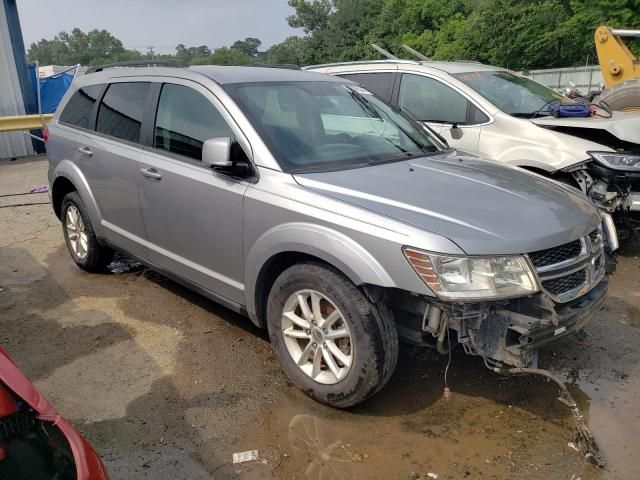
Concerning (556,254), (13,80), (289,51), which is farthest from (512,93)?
(289,51)

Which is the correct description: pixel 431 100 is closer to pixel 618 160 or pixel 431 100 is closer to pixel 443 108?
pixel 443 108

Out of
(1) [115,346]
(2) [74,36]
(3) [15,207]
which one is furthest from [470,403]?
(2) [74,36]

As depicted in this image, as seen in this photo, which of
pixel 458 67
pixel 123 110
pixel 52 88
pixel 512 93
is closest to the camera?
pixel 123 110

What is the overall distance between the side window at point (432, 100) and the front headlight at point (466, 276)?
3.68m

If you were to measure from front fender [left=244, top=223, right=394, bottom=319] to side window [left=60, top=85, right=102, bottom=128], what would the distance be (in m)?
2.60

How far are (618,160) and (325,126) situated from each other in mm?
3031

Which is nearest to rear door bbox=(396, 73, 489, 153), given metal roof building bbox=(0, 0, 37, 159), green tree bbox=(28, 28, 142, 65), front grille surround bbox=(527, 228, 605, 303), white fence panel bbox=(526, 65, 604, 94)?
front grille surround bbox=(527, 228, 605, 303)

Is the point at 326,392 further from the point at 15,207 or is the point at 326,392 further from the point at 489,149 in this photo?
the point at 15,207

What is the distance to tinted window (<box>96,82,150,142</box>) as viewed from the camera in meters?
4.48

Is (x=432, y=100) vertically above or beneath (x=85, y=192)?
above

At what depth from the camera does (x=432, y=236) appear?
2777 millimetres

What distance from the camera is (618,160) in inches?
209

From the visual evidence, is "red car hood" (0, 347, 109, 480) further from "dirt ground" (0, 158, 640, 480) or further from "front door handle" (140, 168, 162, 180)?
"front door handle" (140, 168, 162, 180)

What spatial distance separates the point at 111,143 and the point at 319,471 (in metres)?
3.16
